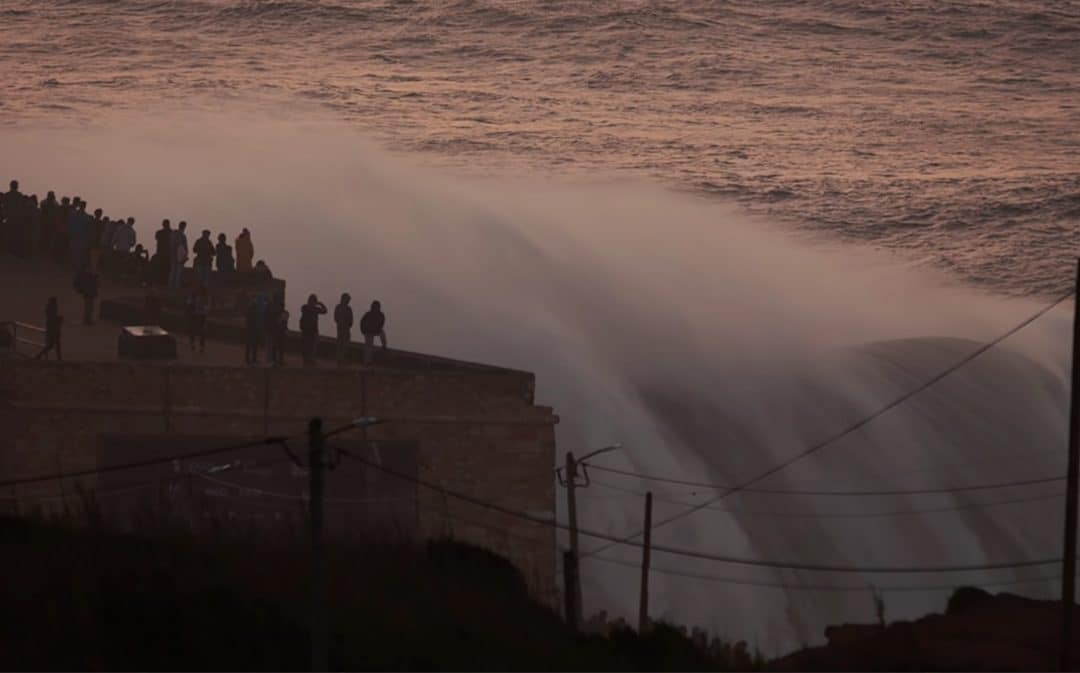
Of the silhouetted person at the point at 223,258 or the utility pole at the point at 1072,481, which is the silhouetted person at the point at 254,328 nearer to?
the silhouetted person at the point at 223,258

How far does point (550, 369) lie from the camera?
4188cm

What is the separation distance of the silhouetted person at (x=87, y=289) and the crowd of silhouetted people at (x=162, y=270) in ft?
0.05

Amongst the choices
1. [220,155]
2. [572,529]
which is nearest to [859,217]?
[220,155]

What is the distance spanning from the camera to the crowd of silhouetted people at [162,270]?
28625mm

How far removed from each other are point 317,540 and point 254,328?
1069cm

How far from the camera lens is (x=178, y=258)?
3189cm

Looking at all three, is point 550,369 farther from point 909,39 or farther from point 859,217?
point 909,39

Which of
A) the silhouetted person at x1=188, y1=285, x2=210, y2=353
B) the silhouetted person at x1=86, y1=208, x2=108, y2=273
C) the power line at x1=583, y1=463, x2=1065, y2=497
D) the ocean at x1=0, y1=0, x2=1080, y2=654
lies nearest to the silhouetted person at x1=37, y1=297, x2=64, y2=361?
the silhouetted person at x1=188, y1=285, x2=210, y2=353

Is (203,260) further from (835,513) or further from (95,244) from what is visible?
(835,513)

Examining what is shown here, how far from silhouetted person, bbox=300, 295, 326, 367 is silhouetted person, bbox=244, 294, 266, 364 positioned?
1.83 feet

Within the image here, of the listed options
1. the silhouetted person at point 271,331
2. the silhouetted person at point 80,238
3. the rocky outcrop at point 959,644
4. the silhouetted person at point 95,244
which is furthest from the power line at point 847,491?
the rocky outcrop at point 959,644

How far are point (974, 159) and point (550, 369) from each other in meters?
31.9

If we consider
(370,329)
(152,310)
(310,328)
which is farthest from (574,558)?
(152,310)

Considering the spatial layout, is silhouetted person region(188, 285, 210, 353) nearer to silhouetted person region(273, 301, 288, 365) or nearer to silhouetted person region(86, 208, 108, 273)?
silhouetted person region(273, 301, 288, 365)
